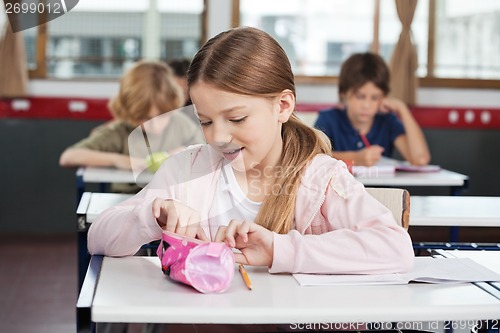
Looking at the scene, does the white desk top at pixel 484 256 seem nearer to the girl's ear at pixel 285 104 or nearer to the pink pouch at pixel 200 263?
the girl's ear at pixel 285 104

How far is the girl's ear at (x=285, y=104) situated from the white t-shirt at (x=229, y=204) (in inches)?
6.5

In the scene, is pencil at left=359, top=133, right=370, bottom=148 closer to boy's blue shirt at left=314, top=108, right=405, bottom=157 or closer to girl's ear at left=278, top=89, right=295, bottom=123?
boy's blue shirt at left=314, top=108, right=405, bottom=157

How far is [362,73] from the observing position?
3883 mm

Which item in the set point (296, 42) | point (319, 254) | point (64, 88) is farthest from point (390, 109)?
point (319, 254)

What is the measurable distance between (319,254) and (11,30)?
4.10 metres

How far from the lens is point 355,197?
65.7 inches

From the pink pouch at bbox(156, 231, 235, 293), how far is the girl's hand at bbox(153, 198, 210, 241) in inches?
3.3

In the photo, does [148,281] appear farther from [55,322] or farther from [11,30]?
[11,30]

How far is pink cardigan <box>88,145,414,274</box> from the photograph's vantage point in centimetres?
152

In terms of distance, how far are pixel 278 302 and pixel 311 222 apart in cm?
46

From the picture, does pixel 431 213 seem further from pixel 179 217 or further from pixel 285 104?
pixel 179 217

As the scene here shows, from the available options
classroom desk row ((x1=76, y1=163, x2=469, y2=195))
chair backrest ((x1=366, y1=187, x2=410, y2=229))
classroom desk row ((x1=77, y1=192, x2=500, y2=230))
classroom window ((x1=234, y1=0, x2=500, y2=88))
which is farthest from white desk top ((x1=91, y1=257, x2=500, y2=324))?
classroom window ((x1=234, y1=0, x2=500, y2=88))

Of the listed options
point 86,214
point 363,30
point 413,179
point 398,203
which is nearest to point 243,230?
point 398,203

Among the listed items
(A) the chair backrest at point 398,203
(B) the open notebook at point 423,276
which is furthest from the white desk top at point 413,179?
(B) the open notebook at point 423,276
